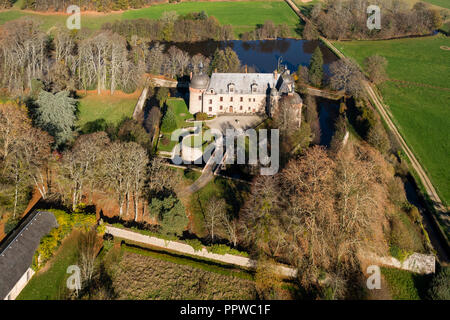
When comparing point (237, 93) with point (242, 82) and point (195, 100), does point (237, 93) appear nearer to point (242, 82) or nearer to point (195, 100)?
point (242, 82)

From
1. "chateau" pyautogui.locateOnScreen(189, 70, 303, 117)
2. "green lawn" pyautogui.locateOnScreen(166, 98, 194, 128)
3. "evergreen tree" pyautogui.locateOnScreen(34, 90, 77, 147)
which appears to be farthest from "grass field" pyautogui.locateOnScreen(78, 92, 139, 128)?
"chateau" pyautogui.locateOnScreen(189, 70, 303, 117)

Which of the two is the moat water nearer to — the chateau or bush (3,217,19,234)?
the chateau

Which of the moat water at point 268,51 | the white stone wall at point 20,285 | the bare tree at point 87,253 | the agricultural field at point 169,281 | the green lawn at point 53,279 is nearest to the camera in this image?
the white stone wall at point 20,285

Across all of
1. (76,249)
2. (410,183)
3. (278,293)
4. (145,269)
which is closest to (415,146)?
(410,183)

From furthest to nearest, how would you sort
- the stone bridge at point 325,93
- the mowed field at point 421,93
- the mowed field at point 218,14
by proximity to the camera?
the mowed field at point 218,14 → the stone bridge at point 325,93 → the mowed field at point 421,93

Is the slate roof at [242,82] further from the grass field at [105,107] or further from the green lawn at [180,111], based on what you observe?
the grass field at [105,107]

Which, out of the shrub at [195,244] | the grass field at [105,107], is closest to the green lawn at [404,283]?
the shrub at [195,244]

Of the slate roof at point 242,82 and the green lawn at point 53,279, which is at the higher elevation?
the slate roof at point 242,82
